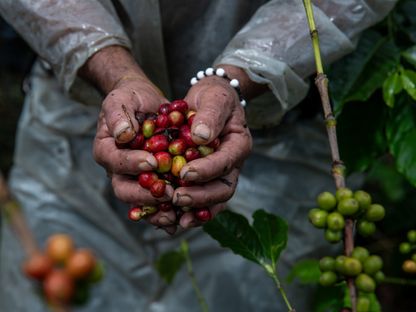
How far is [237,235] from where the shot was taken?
1.24 meters

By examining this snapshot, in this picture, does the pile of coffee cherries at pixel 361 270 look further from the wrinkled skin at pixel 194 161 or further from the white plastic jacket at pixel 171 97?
the white plastic jacket at pixel 171 97

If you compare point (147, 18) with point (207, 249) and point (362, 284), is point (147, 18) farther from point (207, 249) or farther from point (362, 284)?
point (362, 284)

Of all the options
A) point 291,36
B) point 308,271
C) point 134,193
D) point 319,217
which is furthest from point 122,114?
point 308,271

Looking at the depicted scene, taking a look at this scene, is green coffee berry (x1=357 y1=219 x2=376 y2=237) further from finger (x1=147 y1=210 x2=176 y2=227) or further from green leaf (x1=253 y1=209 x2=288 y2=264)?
finger (x1=147 y1=210 x2=176 y2=227)

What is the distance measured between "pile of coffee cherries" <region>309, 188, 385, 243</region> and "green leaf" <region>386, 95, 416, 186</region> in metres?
0.50

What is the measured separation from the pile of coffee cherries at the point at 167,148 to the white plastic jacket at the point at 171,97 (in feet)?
1.05

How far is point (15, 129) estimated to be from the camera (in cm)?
312

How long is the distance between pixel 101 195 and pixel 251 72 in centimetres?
91

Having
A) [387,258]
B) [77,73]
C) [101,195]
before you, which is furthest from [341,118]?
Answer: [387,258]

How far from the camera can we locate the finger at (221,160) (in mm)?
1119

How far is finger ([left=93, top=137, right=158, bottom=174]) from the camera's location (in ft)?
A: 3.70

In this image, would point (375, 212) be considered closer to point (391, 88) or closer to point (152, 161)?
point (152, 161)

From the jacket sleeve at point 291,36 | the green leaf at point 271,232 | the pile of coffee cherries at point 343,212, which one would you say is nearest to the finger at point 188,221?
the green leaf at point 271,232

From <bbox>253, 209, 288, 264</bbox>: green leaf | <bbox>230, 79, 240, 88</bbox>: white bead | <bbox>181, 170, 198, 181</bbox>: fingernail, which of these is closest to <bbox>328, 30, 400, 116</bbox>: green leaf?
<bbox>230, 79, 240, 88</bbox>: white bead
